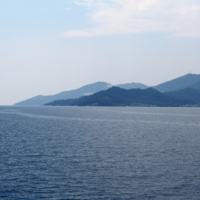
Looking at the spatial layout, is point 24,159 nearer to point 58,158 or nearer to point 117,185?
point 58,158

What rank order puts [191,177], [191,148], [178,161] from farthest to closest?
[191,148], [178,161], [191,177]

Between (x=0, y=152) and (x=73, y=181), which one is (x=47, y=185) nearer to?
(x=73, y=181)

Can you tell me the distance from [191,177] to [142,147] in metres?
26.3

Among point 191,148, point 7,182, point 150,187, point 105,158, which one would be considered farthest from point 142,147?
point 7,182

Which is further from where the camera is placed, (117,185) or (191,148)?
(191,148)

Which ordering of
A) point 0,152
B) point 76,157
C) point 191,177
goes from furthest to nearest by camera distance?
point 0,152
point 76,157
point 191,177

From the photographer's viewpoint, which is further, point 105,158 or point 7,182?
point 105,158

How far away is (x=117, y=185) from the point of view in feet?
128

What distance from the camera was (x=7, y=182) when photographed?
4009cm

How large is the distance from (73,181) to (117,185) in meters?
6.13

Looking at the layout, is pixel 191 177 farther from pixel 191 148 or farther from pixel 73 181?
pixel 191 148

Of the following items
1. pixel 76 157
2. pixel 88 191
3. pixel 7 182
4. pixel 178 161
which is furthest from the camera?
pixel 76 157

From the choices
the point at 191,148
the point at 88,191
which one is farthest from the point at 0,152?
the point at 191,148

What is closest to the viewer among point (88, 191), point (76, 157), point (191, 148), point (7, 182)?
point (88, 191)
